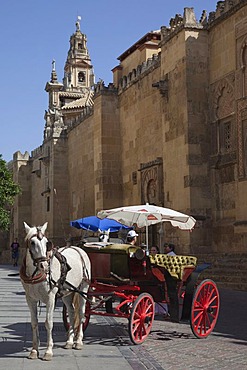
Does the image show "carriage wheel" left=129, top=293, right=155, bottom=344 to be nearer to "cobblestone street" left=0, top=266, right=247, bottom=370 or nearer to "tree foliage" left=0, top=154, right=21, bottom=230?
"cobblestone street" left=0, top=266, right=247, bottom=370

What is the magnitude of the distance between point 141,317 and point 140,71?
55.5ft

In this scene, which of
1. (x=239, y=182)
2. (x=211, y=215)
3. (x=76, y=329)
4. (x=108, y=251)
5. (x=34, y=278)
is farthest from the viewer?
(x=211, y=215)

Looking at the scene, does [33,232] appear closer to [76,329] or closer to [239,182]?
[76,329]

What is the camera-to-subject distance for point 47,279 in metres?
→ 6.39

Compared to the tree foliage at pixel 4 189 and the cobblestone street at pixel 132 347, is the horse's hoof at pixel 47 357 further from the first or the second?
the tree foliage at pixel 4 189

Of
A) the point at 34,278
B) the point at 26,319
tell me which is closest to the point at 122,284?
the point at 34,278

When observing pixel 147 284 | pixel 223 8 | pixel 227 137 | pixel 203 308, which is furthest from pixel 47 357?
pixel 223 8

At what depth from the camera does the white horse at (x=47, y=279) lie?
6301 millimetres

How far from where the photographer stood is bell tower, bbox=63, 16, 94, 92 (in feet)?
222

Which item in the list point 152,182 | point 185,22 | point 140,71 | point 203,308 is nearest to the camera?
point 203,308

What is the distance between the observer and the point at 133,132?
2389 centimetres

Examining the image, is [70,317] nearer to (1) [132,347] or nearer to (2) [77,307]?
(2) [77,307]

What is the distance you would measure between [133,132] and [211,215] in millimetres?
7576

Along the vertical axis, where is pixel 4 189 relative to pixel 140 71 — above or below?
below
